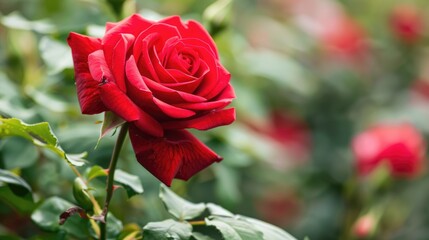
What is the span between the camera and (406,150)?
5.14 ft

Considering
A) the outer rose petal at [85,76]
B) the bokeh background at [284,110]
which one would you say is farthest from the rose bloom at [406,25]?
the outer rose petal at [85,76]

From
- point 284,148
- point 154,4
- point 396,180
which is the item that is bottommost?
point 284,148

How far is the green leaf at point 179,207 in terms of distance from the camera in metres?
0.79

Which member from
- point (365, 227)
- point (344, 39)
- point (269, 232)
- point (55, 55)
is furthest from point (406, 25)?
point (269, 232)

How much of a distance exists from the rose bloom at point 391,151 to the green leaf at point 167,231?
887 mm

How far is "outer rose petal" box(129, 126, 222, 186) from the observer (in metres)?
0.69

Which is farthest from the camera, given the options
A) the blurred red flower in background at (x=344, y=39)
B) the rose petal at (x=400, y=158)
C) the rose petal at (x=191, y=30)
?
the blurred red flower in background at (x=344, y=39)

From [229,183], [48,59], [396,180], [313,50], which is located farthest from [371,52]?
[48,59]

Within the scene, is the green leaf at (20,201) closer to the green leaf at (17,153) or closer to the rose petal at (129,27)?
the green leaf at (17,153)

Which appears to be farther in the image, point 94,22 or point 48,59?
point 94,22

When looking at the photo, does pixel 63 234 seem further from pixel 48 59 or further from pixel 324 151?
pixel 324 151

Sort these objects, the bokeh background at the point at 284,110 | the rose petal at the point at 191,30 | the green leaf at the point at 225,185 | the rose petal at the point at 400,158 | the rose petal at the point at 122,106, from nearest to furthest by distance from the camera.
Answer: the rose petal at the point at 122,106 → the rose petal at the point at 191,30 → the bokeh background at the point at 284,110 → the green leaf at the point at 225,185 → the rose petal at the point at 400,158

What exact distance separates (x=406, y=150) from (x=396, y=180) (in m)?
0.08

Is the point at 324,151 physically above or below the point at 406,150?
below
